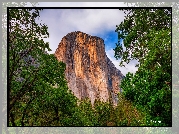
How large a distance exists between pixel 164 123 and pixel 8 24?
2.57m

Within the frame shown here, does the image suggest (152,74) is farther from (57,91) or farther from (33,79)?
(33,79)

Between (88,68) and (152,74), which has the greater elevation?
(88,68)

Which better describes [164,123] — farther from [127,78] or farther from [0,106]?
[0,106]

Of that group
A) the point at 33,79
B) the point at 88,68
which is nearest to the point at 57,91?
the point at 33,79

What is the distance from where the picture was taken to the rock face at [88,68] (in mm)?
5543

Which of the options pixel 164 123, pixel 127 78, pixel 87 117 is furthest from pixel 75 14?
pixel 164 123

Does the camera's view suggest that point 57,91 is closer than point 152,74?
No

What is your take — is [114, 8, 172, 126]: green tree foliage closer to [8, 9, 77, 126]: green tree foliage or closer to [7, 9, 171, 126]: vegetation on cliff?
[7, 9, 171, 126]: vegetation on cliff

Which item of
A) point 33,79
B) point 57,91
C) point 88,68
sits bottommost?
point 57,91

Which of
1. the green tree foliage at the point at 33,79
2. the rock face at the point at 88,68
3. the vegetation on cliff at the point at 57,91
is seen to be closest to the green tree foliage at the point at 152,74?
the vegetation on cliff at the point at 57,91

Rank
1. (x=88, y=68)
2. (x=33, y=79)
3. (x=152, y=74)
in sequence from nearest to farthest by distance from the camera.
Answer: (x=152, y=74), (x=88, y=68), (x=33, y=79)

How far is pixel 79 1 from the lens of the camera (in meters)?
5.18

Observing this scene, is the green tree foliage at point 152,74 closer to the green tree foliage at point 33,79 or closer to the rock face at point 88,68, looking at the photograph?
the rock face at point 88,68

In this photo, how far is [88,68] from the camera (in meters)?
5.65
